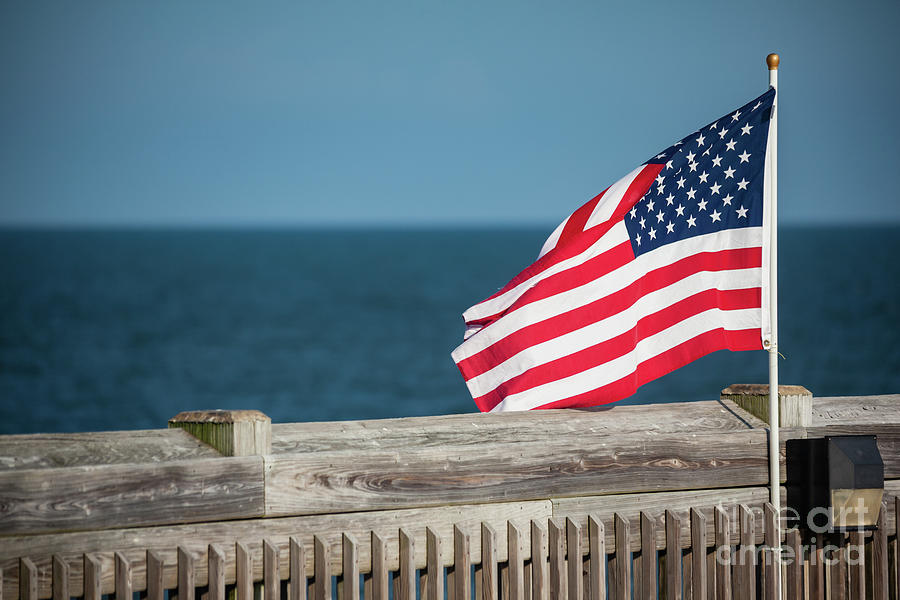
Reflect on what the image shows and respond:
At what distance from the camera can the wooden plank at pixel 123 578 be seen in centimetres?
381

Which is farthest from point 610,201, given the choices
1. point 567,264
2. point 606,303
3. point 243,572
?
point 243,572

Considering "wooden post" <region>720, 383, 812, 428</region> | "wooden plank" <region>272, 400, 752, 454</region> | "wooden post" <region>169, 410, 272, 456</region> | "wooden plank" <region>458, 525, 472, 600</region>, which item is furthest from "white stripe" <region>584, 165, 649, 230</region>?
"wooden post" <region>169, 410, 272, 456</region>

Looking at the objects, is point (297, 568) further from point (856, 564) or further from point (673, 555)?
point (856, 564)

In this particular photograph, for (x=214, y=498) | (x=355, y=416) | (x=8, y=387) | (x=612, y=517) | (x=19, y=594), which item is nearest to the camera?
(x=19, y=594)

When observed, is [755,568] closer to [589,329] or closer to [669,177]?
[589,329]

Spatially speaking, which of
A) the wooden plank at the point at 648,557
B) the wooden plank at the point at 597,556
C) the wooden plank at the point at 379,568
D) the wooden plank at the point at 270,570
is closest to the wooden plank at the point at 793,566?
the wooden plank at the point at 648,557

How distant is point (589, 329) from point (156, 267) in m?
109

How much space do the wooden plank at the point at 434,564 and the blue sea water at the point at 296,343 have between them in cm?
2841

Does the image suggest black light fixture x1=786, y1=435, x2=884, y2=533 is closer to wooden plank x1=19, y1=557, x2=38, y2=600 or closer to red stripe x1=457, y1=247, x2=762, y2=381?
red stripe x1=457, y1=247, x2=762, y2=381

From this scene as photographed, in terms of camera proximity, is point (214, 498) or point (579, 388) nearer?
point (214, 498)

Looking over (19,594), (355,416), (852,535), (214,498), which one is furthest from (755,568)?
(355,416)

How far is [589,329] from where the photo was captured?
4.98m

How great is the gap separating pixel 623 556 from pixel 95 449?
2120mm

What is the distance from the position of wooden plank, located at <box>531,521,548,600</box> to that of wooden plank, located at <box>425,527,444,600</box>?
38 cm
